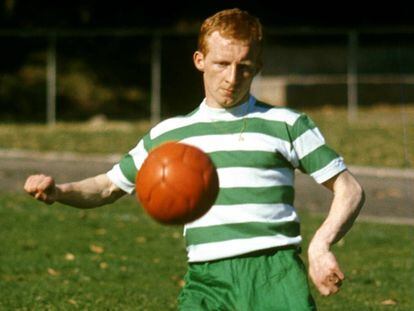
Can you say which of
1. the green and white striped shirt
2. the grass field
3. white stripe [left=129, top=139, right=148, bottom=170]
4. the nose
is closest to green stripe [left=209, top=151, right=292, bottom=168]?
the green and white striped shirt

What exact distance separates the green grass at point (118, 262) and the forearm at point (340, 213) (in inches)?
146

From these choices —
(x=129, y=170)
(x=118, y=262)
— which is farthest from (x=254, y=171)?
(x=118, y=262)

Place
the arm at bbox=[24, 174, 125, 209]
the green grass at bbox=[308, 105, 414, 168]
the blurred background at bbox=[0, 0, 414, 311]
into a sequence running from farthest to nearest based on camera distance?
the green grass at bbox=[308, 105, 414, 168]
the blurred background at bbox=[0, 0, 414, 311]
the arm at bbox=[24, 174, 125, 209]

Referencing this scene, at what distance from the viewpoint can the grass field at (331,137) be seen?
2247cm

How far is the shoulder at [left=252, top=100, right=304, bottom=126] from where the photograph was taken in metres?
5.19

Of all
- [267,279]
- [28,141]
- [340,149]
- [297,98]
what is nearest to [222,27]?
[267,279]

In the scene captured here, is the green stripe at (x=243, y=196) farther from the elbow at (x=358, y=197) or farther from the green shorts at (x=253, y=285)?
the elbow at (x=358, y=197)

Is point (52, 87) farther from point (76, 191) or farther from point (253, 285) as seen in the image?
point (253, 285)

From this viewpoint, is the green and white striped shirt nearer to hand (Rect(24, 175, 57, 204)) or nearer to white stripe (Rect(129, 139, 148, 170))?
white stripe (Rect(129, 139, 148, 170))

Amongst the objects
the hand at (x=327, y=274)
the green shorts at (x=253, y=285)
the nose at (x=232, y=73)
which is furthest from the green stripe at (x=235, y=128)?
the hand at (x=327, y=274)

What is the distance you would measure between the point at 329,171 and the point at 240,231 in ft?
1.39

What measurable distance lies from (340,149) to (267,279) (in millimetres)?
18382

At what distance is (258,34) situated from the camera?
16.8 feet

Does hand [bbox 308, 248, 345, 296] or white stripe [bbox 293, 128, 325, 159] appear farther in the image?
white stripe [bbox 293, 128, 325, 159]
